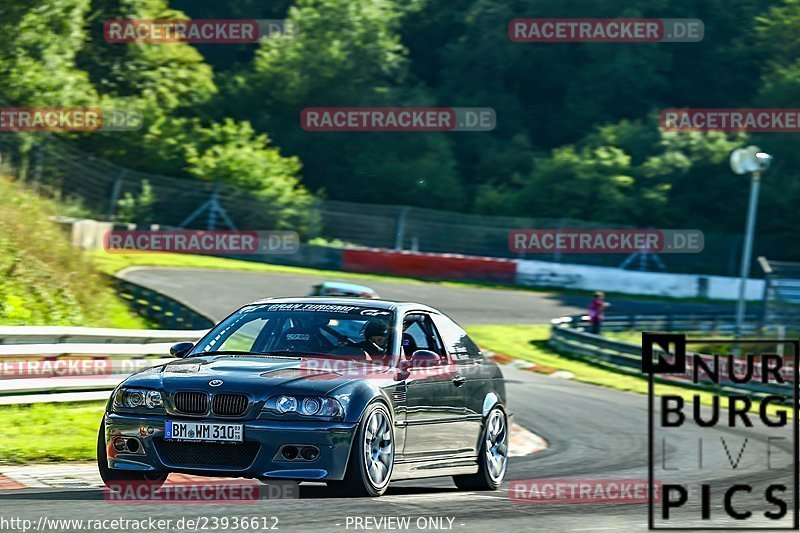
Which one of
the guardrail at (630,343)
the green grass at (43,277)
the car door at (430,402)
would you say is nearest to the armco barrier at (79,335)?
the green grass at (43,277)

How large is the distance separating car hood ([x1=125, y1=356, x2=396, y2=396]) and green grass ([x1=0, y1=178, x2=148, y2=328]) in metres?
9.11

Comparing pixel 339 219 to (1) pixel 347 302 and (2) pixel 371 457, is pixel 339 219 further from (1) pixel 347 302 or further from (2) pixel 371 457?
(2) pixel 371 457

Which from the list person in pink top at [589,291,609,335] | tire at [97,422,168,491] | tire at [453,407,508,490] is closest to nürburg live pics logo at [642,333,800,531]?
tire at [453,407,508,490]

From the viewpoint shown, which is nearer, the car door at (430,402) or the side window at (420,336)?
the car door at (430,402)

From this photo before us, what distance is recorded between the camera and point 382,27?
58.0 m

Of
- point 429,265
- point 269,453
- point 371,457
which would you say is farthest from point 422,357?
point 429,265

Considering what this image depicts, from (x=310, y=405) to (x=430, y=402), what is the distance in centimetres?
151

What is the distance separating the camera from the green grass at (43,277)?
57.8 feet

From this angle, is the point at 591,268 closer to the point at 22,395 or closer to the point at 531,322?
the point at 531,322

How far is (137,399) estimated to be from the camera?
7.79 meters

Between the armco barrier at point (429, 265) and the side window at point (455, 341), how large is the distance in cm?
3048

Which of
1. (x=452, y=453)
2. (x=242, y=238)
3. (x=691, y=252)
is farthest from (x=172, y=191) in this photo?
(x=452, y=453)

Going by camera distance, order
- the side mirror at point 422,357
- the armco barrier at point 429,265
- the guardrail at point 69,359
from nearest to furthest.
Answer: the side mirror at point 422,357 < the guardrail at point 69,359 < the armco barrier at point 429,265

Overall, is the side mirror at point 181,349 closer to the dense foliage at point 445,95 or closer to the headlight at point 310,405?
the headlight at point 310,405
